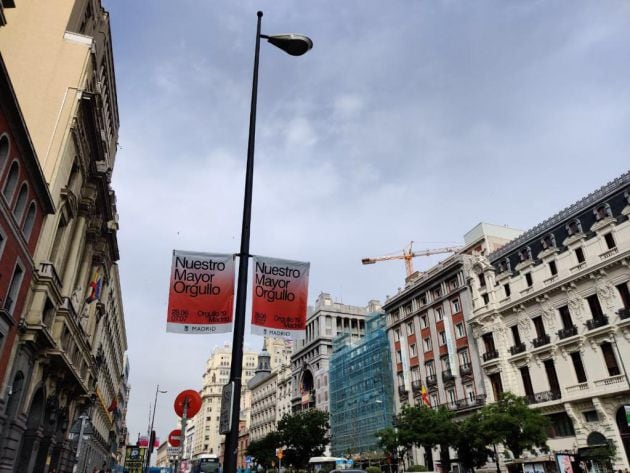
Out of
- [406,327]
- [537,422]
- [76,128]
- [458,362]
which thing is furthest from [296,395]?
[76,128]

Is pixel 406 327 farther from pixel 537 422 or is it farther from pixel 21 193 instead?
pixel 21 193

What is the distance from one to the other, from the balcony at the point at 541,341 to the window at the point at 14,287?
3824 cm

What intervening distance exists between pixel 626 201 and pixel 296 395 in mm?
74543

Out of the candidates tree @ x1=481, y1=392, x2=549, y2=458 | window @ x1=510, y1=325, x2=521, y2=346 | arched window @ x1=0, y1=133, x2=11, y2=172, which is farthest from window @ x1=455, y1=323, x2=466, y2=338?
arched window @ x1=0, y1=133, x2=11, y2=172

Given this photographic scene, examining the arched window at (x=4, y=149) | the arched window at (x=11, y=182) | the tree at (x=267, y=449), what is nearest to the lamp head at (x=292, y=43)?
the arched window at (x=4, y=149)

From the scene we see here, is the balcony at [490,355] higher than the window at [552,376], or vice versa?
the balcony at [490,355]

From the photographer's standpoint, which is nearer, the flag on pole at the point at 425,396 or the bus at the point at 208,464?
the bus at the point at 208,464

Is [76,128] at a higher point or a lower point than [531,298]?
higher

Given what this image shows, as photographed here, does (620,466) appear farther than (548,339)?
No

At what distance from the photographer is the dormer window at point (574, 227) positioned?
129 feet

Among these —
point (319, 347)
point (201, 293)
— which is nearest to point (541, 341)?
point (201, 293)

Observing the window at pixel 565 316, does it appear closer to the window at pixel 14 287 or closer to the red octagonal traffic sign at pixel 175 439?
the red octagonal traffic sign at pixel 175 439

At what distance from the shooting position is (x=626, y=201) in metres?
36.0

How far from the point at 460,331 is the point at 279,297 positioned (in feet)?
143
